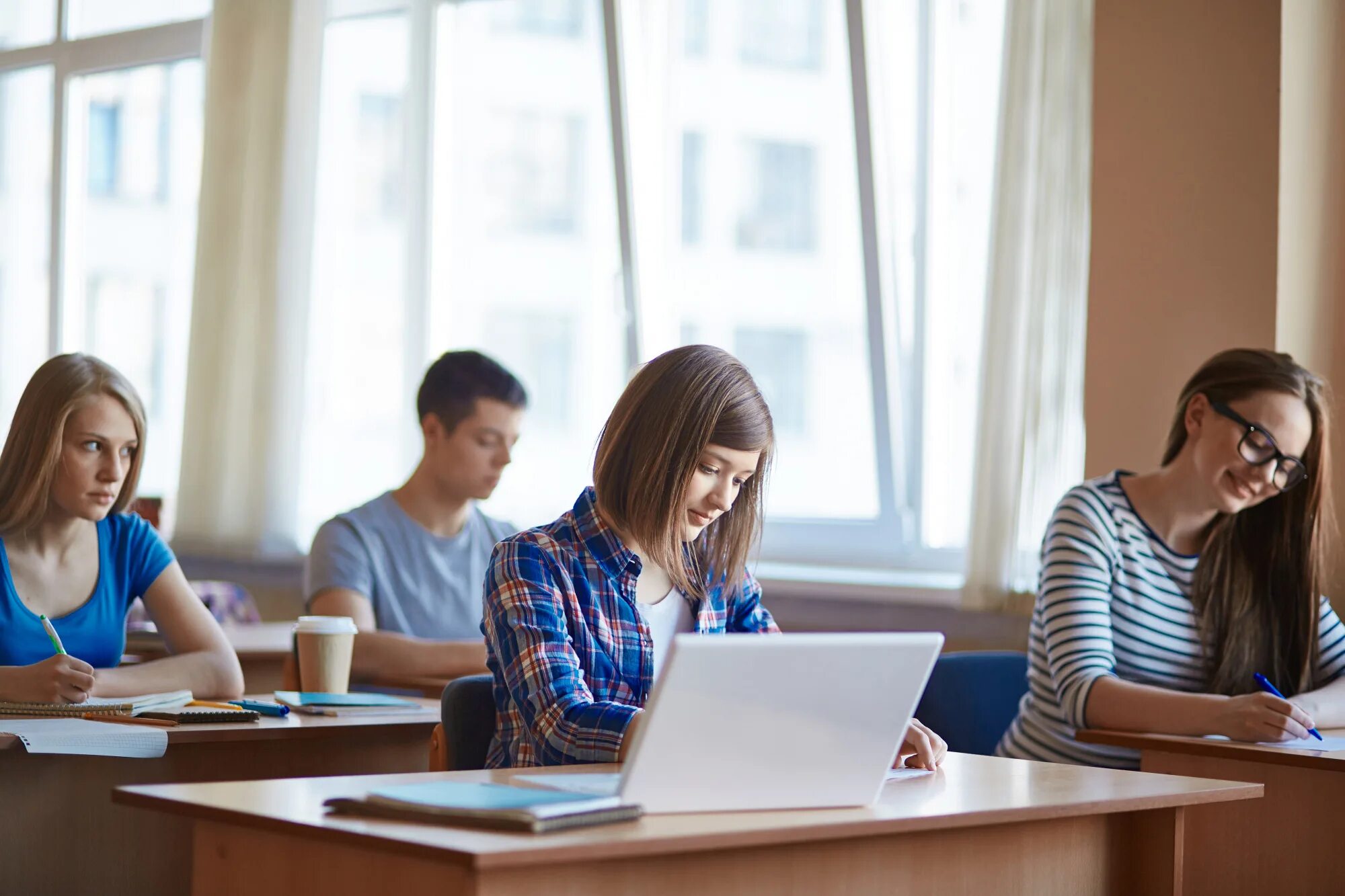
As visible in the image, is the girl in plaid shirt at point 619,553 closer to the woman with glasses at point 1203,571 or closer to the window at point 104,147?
the woman with glasses at point 1203,571

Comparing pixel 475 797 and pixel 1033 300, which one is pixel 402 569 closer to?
pixel 1033 300

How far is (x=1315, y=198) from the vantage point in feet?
10.6

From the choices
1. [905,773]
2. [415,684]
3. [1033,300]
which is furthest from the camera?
[1033,300]

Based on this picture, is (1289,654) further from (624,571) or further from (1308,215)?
(624,571)

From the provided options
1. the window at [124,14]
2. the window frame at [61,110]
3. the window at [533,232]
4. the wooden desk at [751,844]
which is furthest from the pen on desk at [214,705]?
the window frame at [61,110]

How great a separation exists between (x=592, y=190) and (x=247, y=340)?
134cm

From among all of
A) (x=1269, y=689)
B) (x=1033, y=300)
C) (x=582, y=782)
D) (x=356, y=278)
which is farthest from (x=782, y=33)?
(x=582, y=782)

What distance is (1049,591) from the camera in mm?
2672

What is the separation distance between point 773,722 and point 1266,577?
5.49 ft

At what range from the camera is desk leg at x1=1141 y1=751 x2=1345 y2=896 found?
2211 millimetres

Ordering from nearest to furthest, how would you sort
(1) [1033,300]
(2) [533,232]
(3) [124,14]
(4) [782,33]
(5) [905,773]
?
(5) [905,773] < (1) [1033,300] < (4) [782,33] < (2) [533,232] < (3) [124,14]

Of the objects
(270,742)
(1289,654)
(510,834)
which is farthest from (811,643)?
(1289,654)

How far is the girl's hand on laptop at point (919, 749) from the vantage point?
187cm

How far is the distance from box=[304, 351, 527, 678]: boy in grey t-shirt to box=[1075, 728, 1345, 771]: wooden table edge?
1.31 meters
